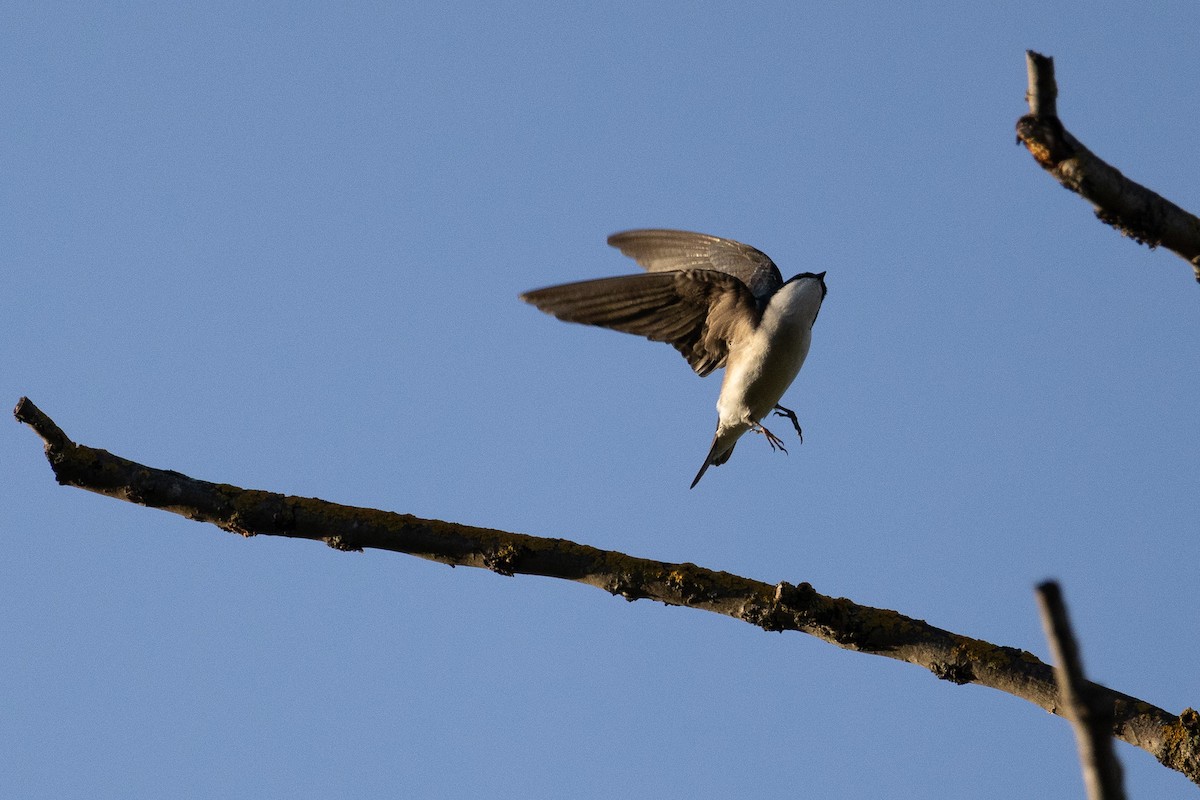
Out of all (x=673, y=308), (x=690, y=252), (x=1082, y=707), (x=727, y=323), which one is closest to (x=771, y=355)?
(x=727, y=323)

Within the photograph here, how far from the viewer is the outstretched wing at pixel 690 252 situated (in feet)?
21.2

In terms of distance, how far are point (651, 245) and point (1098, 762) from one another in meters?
5.78

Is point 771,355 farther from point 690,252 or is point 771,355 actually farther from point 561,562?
point 561,562

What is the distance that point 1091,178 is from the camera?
2.14 m

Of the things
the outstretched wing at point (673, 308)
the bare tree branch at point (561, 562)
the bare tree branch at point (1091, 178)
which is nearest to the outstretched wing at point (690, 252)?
the outstretched wing at point (673, 308)

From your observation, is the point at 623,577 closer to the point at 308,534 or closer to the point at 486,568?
the point at 486,568

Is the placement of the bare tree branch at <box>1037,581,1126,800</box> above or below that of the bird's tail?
below

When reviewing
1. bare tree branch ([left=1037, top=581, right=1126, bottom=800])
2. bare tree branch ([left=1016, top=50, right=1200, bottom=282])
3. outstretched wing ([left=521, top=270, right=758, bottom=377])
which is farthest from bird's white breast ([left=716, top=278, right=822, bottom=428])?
bare tree branch ([left=1037, top=581, right=1126, bottom=800])

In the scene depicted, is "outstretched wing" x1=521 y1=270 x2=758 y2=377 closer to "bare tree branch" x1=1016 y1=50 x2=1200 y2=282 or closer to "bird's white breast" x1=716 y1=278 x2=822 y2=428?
"bird's white breast" x1=716 y1=278 x2=822 y2=428

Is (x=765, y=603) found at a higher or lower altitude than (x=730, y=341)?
lower

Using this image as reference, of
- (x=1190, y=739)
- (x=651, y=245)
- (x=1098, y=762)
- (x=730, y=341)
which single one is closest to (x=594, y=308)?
(x=730, y=341)

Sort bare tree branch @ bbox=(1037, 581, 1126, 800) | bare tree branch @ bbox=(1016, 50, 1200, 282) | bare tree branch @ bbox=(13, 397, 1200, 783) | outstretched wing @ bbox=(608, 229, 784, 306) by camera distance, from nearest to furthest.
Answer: bare tree branch @ bbox=(1037, 581, 1126, 800) → bare tree branch @ bbox=(1016, 50, 1200, 282) → bare tree branch @ bbox=(13, 397, 1200, 783) → outstretched wing @ bbox=(608, 229, 784, 306)

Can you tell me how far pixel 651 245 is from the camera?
22.0 feet

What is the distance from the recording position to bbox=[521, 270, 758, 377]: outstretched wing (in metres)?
4.99
